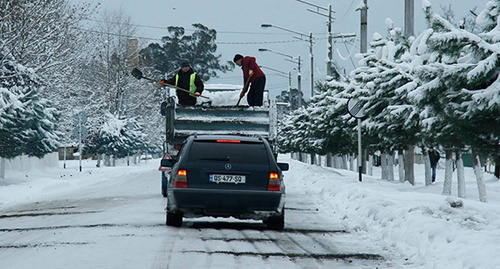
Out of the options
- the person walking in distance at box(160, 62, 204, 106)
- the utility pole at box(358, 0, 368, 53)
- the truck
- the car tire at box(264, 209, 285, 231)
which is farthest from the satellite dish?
the car tire at box(264, 209, 285, 231)

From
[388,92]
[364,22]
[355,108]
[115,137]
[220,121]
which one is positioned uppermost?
[364,22]

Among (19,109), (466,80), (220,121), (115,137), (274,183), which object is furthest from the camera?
(115,137)

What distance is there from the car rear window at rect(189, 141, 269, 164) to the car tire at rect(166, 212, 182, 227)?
0.88 m

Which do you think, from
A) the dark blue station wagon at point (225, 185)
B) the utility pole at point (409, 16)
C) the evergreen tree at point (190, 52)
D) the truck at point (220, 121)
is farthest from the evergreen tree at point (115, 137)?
the dark blue station wagon at point (225, 185)

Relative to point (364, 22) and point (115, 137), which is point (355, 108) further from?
point (115, 137)

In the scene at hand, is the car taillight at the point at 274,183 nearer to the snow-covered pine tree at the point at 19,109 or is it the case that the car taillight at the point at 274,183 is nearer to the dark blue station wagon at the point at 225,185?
the dark blue station wagon at the point at 225,185

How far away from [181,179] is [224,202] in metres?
0.72

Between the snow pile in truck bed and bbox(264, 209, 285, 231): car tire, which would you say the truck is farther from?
bbox(264, 209, 285, 231): car tire

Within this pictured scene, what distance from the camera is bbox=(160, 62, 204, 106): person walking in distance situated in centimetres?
2209

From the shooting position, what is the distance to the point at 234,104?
22312 mm

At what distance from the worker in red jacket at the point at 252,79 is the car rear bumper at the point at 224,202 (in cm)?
792

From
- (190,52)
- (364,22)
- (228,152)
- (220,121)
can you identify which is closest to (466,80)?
(228,152)

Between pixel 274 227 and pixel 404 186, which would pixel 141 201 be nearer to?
pixel 274 227

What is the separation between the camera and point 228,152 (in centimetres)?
1398
